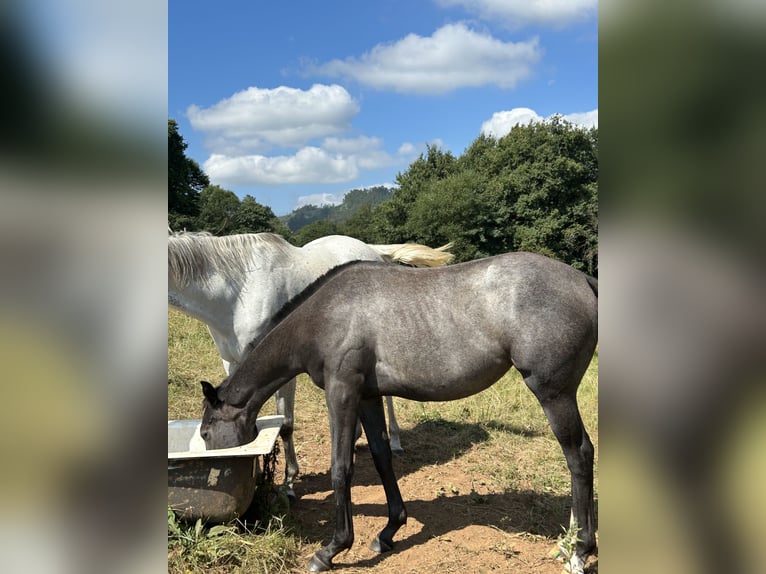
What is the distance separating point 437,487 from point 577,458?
192 cm

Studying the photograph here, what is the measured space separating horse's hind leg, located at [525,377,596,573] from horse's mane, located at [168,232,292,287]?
2.58 m

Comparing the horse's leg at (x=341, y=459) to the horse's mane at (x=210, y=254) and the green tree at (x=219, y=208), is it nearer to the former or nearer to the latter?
the horse's mane at (x=210, y=254)

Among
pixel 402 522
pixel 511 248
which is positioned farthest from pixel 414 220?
pixel 402 522

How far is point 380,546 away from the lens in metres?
3.66

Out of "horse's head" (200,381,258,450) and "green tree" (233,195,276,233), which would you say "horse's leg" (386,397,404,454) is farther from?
"green tree" (233,195,276,233)

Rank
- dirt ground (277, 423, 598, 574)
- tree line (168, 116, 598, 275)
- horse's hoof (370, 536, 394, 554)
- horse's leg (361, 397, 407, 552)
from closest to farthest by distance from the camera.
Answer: dirt ground (277, 423, 598, 574) < horse's hoof (370, 536, 394, 554) < horse's leg (361, 397, 407, 552) < tree line (168, 116, 598, 275)

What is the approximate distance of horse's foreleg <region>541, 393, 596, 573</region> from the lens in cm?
312

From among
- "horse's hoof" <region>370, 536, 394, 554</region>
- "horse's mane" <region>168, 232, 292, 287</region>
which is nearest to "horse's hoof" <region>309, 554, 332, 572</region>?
"horse's hoof" <region>370, 536, 394, 554</region>

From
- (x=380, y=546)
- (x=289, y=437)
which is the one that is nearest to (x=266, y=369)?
(x=289, y=437)

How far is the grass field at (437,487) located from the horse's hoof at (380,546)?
0.09 m

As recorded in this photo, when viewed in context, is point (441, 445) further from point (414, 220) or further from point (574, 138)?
point (574, 138)

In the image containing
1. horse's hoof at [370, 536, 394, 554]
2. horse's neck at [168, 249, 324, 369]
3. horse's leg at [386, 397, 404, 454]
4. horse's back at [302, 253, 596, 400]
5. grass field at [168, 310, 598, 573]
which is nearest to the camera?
horse's back at [302, 253, 596, 400]

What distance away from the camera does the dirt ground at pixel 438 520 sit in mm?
3516
